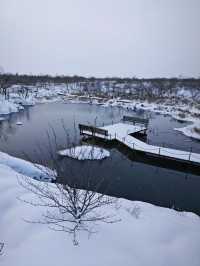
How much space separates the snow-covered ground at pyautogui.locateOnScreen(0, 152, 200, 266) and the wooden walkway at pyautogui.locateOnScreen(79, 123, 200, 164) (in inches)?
367

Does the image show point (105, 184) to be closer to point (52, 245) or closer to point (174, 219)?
point (174, 219)

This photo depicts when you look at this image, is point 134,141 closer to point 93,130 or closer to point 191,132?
point 93,130

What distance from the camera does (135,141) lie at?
1778 cm

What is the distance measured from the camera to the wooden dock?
14.8 metres

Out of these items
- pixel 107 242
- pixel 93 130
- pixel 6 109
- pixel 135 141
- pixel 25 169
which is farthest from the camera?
pixel 6 109

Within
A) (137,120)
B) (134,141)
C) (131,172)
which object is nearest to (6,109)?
(137,120)

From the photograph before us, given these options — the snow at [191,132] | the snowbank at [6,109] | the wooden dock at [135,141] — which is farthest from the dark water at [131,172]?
the snowbank at [6,109]

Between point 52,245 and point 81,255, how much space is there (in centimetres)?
69

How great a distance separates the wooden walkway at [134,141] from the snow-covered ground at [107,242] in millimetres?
9334

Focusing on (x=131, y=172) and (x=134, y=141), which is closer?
(x=131, y=172)

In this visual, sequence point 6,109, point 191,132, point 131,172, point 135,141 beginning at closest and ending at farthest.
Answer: point 131,172 < point 135,141 < point 191,132 < point 6,109

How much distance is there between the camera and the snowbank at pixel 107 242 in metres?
4.17

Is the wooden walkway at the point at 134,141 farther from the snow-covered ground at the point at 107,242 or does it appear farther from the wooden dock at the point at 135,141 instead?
the snow-covered ground at the point at 107,242

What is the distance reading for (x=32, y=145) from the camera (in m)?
18.0
